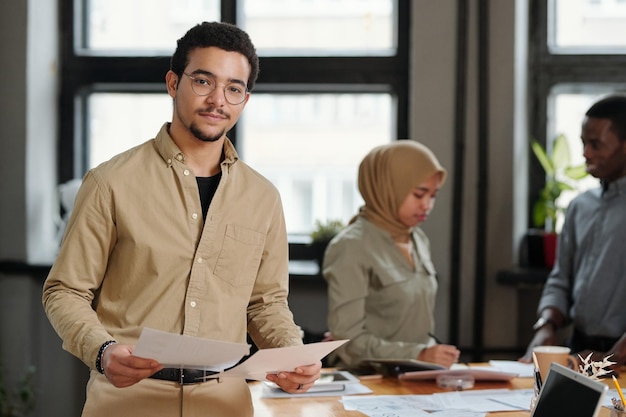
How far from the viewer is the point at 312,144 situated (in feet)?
14.1

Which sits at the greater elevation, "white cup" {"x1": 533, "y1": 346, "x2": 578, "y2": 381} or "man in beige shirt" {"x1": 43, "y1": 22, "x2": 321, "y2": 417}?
"man in beige shirt" {"x1": 43, "y1": 22, "x2": 321, "y2": 417}

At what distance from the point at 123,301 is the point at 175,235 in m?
0.18

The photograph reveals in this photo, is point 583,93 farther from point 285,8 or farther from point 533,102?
point 285,8

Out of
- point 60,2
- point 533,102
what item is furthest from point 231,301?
point 60,2

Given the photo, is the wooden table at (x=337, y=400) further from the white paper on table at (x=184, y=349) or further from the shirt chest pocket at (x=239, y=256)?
the white paper on table at (x=184, y=349)

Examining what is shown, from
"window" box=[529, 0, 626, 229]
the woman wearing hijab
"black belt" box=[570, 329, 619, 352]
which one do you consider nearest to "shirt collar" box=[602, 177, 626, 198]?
"black belt" box=[570, 329, 619, 352]

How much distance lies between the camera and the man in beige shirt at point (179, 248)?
75.0 inches

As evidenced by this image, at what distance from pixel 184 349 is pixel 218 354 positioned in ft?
0.25

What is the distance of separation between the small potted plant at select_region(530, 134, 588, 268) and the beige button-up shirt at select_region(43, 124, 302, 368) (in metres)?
2.19

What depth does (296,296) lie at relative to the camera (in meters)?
3.99

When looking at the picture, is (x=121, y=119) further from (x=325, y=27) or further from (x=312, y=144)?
(x=325, y=27)

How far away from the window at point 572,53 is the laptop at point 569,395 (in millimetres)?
2491

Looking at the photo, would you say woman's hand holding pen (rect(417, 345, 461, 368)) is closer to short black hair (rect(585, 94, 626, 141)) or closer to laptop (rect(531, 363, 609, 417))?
laptop (rect(531, 363, 609, 417))

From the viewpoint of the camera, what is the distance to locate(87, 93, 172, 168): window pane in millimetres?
4371
